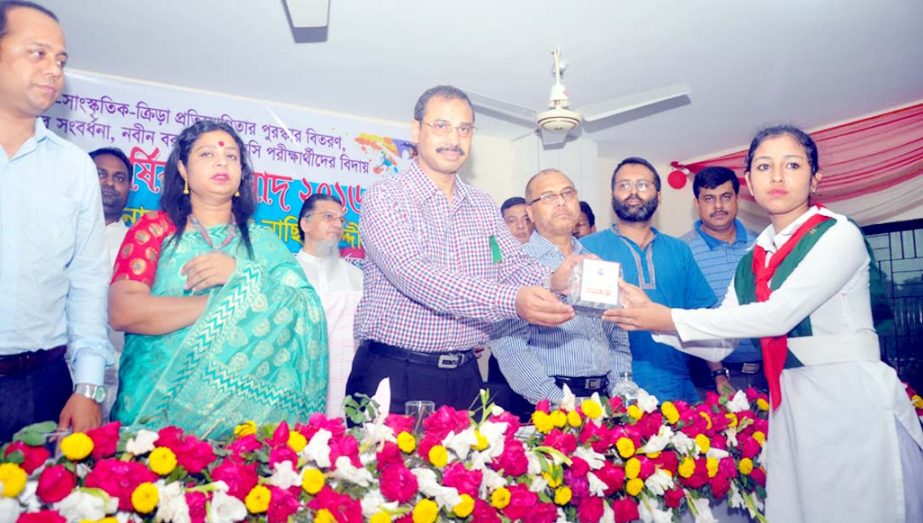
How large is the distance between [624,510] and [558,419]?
26cm

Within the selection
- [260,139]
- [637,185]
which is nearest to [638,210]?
[637,185]

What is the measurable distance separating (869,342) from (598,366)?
102cm

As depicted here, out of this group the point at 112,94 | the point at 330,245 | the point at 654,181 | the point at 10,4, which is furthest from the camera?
the point at 112,94

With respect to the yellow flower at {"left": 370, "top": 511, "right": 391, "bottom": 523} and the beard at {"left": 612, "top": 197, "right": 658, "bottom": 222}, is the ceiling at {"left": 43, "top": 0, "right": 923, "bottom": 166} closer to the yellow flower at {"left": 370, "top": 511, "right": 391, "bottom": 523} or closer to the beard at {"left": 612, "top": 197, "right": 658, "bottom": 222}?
the beard at {"left": 612, "top": 197, "right": 658, "bottom": 222}

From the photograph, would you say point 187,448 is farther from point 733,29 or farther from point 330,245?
point 733,29

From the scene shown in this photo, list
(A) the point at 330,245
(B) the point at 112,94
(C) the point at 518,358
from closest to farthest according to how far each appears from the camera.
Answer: (C) the point at 518,358
(A) the point at 330,245
(B) the point at 112,94

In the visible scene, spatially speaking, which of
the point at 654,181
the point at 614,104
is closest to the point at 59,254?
the point at 654,181

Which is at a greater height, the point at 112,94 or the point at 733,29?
the point at 733,29

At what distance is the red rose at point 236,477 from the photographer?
1194 millimetres

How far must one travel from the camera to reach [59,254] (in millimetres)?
1841

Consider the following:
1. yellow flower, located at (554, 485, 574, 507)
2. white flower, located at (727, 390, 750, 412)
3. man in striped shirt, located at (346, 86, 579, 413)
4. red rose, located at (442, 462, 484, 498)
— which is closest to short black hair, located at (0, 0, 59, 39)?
man in striped shirt, located at (346, 86, 579, 413)

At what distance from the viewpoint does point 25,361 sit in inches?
68.3

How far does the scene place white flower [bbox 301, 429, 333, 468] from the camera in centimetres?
130

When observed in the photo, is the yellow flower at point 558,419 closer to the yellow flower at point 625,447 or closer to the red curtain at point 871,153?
the yellow flower at point 625,447
